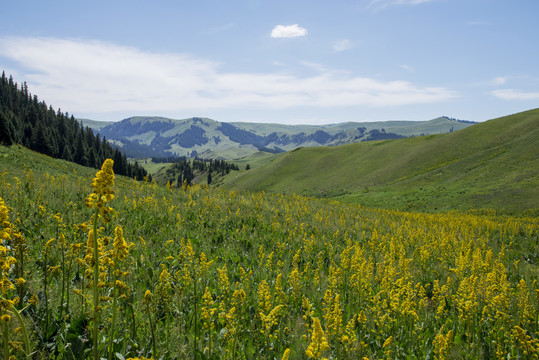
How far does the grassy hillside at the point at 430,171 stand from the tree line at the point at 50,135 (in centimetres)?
4715

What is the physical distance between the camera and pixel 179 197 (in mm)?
14609

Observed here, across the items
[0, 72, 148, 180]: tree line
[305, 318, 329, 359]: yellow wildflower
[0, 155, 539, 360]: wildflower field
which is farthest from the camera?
[0, 72, 148, 180]: tree line

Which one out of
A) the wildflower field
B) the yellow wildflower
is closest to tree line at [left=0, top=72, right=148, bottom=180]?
the wildflower field

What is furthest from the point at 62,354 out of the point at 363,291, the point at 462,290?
the point at 462,290

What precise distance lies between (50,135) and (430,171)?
104601mm

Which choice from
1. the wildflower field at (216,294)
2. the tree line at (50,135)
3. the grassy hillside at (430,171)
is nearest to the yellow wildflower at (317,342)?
the wildflower field at (216,294)

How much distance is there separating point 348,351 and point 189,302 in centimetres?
292

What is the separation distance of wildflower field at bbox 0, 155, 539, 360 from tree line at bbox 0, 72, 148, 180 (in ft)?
264

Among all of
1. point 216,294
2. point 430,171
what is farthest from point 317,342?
point 430,171

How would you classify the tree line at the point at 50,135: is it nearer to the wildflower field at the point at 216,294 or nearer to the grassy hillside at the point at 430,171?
the grassy hillside at the point at 430,171

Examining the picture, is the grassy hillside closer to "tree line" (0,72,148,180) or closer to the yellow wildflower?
the yellow wildflower

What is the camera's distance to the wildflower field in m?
3.20

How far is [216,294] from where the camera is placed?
213 inches

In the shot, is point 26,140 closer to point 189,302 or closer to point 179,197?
point 179,197
